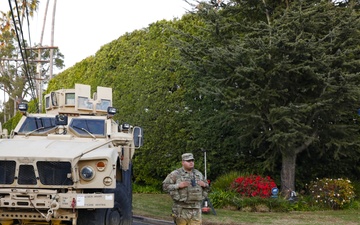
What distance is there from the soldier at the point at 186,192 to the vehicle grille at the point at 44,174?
1456 millimetres

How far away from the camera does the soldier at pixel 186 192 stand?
25.6ft

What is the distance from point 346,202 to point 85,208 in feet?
33.3

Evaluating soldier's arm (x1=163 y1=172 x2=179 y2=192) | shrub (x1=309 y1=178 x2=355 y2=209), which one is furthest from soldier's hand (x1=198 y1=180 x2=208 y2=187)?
shrub (x1=309 y1=178 x2=355 y2=209)

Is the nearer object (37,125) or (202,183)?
(202,183)

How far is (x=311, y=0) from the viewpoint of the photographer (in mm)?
14938

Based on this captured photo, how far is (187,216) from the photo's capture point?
309 inches

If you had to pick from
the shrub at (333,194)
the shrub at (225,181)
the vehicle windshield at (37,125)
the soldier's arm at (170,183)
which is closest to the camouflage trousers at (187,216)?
the soldier's arm at (170,183)

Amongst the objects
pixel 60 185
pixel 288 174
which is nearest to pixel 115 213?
pixel 60 185

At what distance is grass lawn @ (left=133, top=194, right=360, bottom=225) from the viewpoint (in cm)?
1280

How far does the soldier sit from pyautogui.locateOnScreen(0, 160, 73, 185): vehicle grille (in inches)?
57.3

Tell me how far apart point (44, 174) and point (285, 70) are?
8.41 m

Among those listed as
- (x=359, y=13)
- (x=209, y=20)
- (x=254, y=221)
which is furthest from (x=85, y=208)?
(x=359, y=13)

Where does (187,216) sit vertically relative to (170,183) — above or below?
below

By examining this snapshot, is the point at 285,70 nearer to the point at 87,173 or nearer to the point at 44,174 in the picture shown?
the point at 87,173
